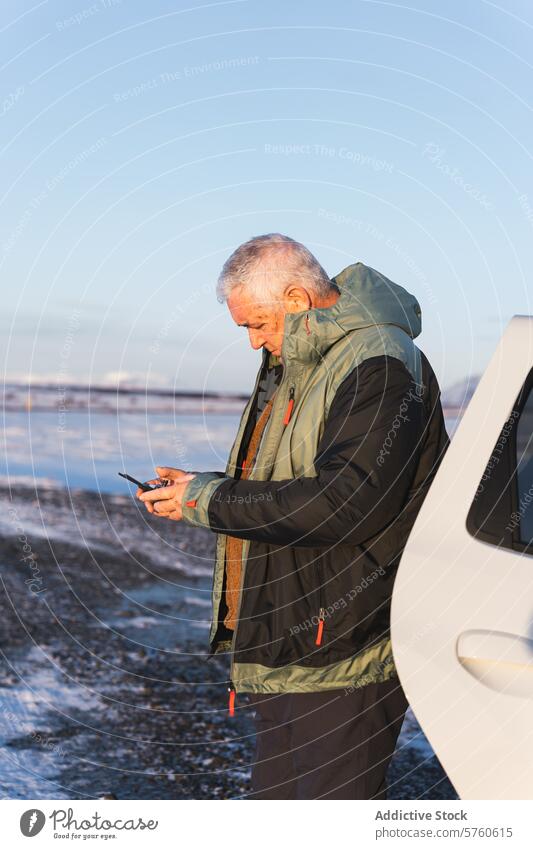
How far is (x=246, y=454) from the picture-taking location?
3.18 m

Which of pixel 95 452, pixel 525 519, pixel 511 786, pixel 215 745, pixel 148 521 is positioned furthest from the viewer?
pixel 95 452

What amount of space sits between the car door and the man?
1.49 feet

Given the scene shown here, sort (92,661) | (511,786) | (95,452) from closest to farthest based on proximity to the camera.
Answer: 1. (511,786)
2. (92,661)
3. (95,452)

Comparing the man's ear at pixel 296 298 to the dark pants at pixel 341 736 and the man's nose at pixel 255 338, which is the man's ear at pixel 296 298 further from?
the dark pants at pixel 341 736

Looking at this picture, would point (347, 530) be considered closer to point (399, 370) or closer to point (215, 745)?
point (399, 370)

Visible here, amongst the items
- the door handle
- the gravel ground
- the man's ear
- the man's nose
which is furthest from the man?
the gravel ground

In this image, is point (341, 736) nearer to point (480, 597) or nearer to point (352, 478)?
point (352, 478)

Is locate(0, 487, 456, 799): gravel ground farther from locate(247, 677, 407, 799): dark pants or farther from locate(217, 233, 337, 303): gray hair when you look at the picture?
locate(217, 233, 337, 303): gray hair

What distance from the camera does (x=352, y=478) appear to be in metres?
2.63

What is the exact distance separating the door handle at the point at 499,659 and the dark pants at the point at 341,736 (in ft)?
2.81

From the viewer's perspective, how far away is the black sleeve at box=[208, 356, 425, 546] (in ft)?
8.66

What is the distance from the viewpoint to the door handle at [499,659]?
6.64 ft

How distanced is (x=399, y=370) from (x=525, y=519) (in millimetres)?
665
